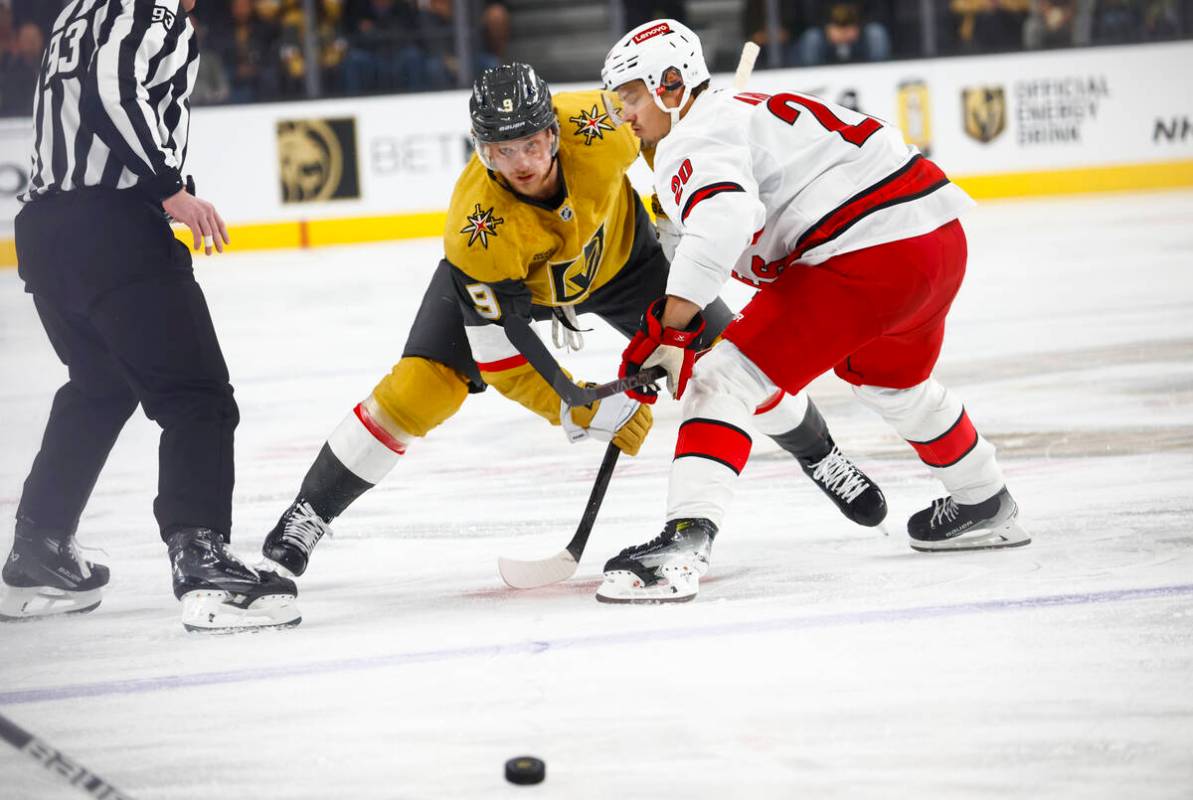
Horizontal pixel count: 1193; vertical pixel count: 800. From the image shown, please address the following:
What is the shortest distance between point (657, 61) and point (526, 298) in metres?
0.46

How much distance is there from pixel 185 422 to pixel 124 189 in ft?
1.30

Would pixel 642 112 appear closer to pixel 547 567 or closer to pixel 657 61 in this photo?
pixel 657 61

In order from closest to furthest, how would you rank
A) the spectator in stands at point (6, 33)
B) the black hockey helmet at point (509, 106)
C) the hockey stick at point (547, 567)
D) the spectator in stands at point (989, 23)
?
the black hockey helmet at point (509, 106), the hockey stick at point (547, 567), the spectator in stands at point (6, 33), the spectator in stands at point (989, 23)

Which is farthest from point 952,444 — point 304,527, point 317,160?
point 317,160

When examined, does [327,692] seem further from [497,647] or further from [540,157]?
[540,157]

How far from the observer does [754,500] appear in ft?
11.1

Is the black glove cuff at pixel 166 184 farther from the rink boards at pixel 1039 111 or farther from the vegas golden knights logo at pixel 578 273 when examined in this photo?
the rink boards at pixel 1039 111

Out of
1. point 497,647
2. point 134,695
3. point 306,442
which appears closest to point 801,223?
point 497,647

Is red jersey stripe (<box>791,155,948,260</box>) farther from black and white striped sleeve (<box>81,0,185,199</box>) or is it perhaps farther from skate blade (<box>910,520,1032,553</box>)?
black and white striped sleeve (<box>81,0,185,199</box>)

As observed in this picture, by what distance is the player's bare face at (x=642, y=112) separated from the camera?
8.83ft

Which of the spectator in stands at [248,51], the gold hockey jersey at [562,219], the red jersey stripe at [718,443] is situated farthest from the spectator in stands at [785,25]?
the red jersey stripe at [718,443]

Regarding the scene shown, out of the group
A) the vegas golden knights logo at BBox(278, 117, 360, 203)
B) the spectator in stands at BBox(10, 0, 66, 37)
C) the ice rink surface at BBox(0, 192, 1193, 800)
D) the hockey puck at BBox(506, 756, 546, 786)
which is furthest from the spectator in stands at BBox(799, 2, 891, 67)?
the hockey puck at BBox(506, 756, 546, 786)

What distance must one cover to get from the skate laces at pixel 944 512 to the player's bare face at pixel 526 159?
96cm

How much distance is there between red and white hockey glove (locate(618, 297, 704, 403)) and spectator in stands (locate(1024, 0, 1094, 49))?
881cm
